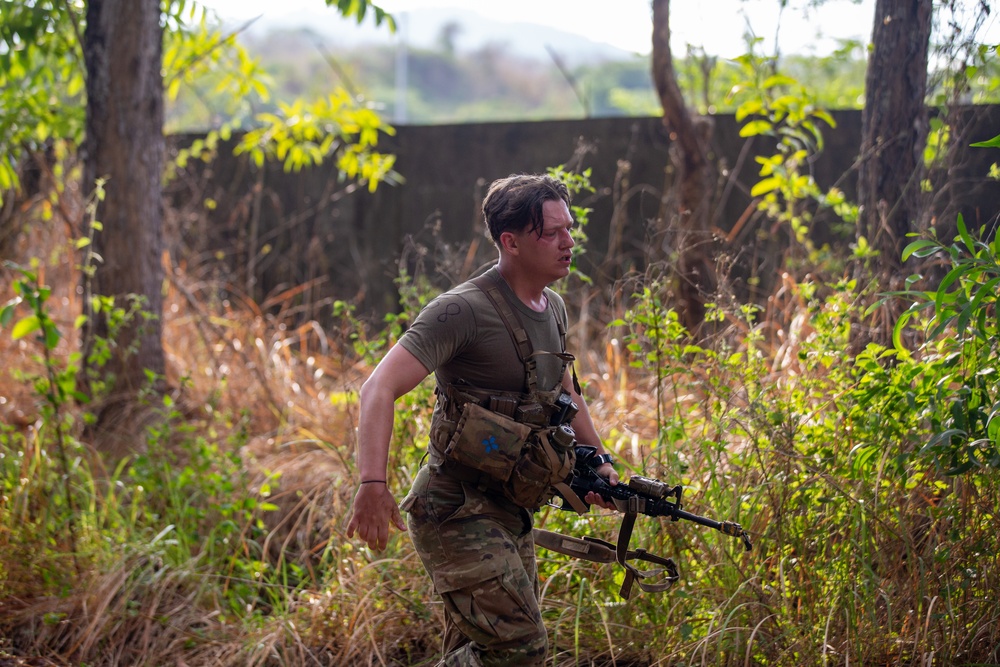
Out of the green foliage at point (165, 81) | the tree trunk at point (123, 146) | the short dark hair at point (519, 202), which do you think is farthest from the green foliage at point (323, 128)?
the short dark hair at point (519, 202)

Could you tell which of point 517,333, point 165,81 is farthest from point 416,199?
point 517,333

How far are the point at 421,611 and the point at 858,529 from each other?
1632 mm

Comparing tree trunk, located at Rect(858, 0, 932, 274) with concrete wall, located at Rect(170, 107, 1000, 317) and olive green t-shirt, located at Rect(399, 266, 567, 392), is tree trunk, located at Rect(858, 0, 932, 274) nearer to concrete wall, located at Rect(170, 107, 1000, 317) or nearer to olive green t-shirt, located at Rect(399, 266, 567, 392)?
olive green t-shirt, located at Rect(399, 266, 567, 392)

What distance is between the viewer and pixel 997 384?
3.24 meters

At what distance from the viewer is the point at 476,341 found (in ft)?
9.45

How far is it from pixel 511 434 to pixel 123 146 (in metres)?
4.18

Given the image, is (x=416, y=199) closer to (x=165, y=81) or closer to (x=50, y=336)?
(x=165, y=81)

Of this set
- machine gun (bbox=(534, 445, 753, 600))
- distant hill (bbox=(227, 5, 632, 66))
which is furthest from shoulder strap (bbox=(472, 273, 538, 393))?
distant hill (bbox=(227, 5, 632, 66))

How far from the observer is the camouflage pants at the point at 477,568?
2.83m

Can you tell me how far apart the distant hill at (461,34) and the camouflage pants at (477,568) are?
432 ft

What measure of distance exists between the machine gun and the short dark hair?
717 millimetres

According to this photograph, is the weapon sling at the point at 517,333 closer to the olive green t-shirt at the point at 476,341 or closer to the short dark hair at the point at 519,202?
the olive green t-shirt at the point at 476,341

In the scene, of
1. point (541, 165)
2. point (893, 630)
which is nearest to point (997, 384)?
point (893, 630)

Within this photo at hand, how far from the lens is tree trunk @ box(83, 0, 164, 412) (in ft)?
19.7
